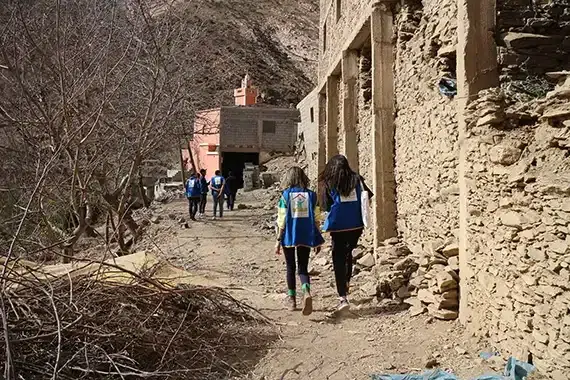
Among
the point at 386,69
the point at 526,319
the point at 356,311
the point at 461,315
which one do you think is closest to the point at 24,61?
the point at 386,69

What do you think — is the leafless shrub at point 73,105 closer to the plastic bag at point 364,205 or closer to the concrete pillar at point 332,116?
the plastic bag at point 364,205

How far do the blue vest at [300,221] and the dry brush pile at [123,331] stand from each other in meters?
0.84

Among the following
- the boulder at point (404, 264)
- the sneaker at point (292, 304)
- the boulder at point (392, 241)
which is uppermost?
the boulder at point (392, 241)

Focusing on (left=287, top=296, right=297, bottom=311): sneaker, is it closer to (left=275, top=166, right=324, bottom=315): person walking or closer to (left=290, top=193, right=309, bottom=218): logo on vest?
(left=275, top=166, right=324, bottom=315): person walking

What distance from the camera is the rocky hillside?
4300 centimetres

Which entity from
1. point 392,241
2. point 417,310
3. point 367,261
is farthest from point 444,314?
point 367,261

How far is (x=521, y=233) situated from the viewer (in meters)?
3.57

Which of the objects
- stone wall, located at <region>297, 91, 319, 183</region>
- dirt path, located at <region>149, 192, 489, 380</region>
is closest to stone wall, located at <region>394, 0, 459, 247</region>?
dirt path, located at <region>149, 192, 489, 380</region>

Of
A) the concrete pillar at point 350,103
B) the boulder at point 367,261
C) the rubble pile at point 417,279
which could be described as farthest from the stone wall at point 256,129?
the rubble pile at point 417,279

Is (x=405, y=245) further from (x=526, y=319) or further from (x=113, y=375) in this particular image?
(x=113, y=375)

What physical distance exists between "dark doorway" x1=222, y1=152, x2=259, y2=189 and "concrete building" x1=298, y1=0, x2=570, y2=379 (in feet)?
67.0

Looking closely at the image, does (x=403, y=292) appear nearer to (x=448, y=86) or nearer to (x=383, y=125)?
(x=448, y=86)

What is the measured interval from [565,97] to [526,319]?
1.40m

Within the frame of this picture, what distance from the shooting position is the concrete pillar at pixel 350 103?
10.4 m
